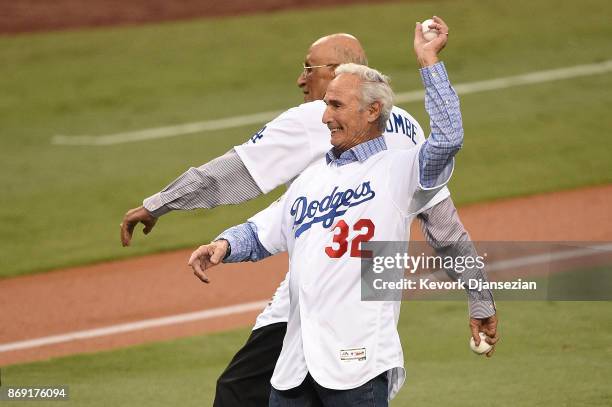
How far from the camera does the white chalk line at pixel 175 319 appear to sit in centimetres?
901

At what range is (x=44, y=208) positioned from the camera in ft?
41.1

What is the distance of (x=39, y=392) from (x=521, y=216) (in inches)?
225

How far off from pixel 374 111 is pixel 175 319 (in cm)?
517

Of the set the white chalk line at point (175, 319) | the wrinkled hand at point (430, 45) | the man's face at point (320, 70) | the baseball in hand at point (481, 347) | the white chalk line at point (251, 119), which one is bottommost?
the baseball in hand at point (481, 347)

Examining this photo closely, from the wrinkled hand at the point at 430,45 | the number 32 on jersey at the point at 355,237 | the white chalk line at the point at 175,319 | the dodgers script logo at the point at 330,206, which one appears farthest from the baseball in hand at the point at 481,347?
the white chalk line at the point at 175,319

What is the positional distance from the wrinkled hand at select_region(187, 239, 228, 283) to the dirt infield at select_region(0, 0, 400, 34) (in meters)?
15.2

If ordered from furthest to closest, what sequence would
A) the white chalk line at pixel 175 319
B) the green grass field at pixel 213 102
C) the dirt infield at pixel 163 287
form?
the green grass field at pixel 213 102 → the dirt infield at pixel 163 287 → the white chalk line at pixel 175 319

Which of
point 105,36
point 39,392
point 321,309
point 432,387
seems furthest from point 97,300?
point 105,36

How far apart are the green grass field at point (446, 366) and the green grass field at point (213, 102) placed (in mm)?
2958

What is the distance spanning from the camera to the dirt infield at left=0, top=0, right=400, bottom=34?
19.3 m

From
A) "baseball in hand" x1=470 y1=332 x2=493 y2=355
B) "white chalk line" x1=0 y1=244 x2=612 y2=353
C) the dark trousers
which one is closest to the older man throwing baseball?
the dark trousers

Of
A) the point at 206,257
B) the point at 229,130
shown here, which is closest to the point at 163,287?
the point at 229,130

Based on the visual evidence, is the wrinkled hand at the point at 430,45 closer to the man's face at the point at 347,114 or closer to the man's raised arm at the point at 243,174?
the man's face at the point at 347,114

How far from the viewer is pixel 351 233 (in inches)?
174
